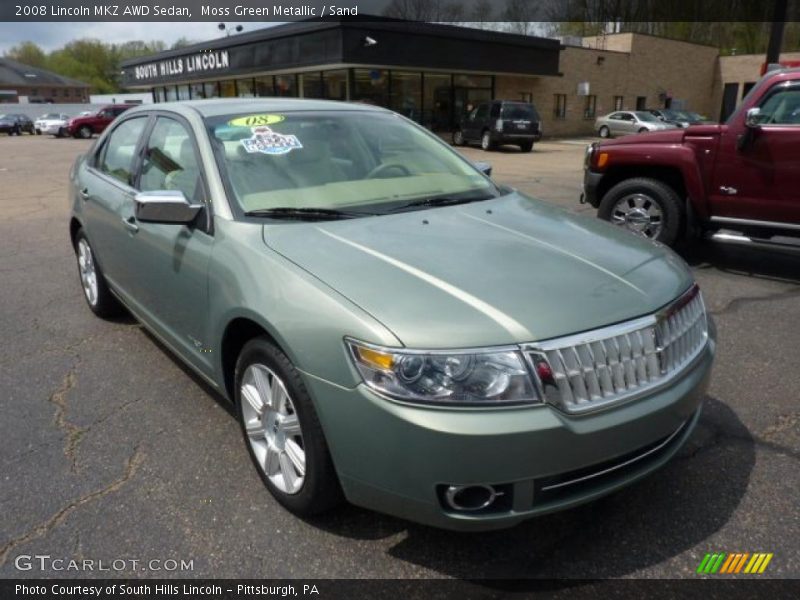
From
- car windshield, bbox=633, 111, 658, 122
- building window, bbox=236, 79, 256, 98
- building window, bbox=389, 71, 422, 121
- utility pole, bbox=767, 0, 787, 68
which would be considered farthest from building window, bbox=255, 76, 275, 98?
utility pole, bbox=767, 0, 787, 68

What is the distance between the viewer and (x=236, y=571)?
91.0 inches

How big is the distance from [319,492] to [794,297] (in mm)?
4735

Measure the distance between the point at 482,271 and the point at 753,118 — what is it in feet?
14.7

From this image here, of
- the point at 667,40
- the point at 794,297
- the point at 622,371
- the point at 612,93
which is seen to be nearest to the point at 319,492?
the point at 622,371

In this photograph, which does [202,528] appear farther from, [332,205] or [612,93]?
[612,93]

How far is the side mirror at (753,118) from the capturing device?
5547mm

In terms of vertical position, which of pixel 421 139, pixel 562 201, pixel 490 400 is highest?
pixel 421 139

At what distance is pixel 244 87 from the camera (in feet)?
116

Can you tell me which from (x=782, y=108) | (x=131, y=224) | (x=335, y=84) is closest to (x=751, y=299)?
(x=782, y=108)

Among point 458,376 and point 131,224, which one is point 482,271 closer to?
point 458,376

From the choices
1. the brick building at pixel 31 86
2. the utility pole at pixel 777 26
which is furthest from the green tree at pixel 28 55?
the utility pole at pixel 777 26

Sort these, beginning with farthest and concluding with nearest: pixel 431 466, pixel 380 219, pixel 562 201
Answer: pixel 562 201, pixel 380 219, pixel 431 466

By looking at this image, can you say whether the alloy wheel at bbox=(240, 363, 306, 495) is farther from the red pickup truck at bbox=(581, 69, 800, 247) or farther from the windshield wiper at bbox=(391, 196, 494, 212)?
the red pickup truck at bbox=(581, 69, 800, 247)

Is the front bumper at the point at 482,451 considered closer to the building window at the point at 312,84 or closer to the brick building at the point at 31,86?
the building window at the point at 312,84
